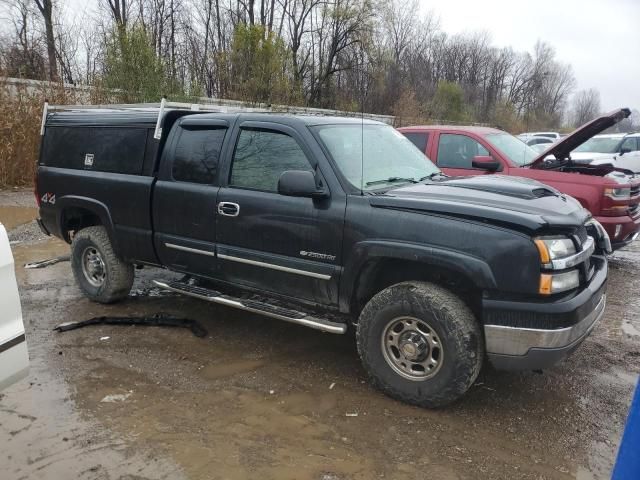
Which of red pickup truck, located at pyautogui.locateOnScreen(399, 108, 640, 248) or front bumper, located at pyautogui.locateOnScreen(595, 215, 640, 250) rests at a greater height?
red pickup truck, located at pyautogui.locateOnScreen(399, 108, 640, 248)

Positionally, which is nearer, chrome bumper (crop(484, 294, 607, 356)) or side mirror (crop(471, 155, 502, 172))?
chrome bumper (crop(484, 294, 607, 356))

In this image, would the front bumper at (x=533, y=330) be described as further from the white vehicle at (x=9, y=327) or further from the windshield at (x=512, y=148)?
the windshield at (x=512, y=148)

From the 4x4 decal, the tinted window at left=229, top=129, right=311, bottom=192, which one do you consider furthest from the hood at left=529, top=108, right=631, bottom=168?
the 4x4 decal

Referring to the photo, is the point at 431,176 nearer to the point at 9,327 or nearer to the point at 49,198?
the point at 9,327

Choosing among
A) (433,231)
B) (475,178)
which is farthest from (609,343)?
(433,231)

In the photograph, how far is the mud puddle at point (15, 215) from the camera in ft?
32.7

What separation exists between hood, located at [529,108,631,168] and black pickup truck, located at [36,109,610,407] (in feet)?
9.12

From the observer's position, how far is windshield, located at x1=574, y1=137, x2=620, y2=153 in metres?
13.7

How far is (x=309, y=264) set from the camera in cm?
389

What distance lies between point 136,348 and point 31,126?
11046 millimetres

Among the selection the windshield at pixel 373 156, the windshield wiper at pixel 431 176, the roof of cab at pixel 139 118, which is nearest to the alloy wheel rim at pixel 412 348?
the windshield at pixel 373 156

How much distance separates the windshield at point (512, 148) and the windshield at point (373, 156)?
3239 mm

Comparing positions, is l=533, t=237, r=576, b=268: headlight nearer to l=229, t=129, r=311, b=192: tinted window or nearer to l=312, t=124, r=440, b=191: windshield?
l=312, t=124, r=440, b=191: windshield

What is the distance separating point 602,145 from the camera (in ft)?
45.7
